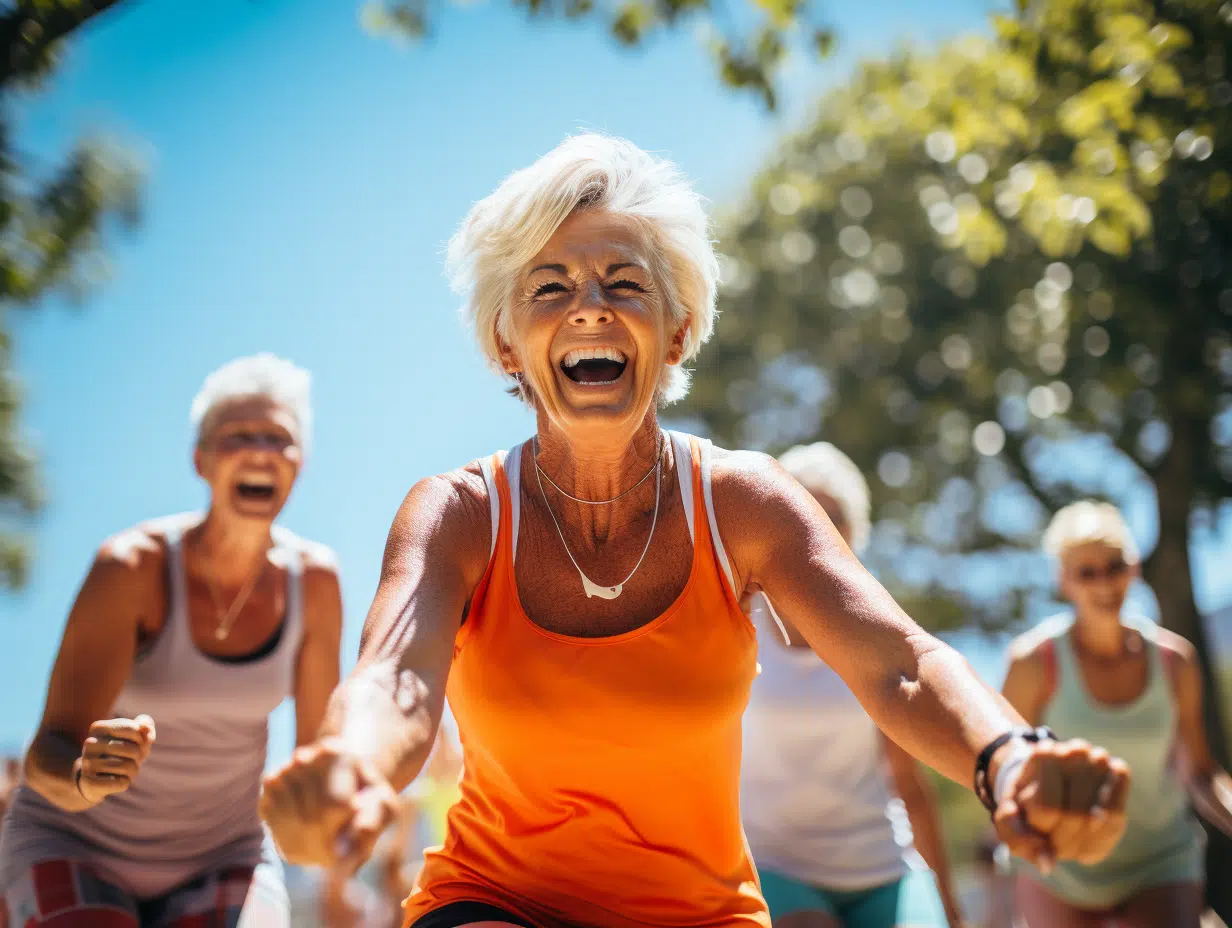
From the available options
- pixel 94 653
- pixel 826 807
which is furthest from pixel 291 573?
pixel 826 807

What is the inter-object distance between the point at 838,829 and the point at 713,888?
1822 mm

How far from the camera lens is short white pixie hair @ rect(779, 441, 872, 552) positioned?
181 inches

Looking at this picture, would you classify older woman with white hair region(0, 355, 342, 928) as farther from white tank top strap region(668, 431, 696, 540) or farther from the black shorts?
white tank top strap region(668, 431, 696, 540)

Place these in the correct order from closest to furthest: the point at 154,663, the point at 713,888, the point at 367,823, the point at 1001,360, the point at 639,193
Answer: the point at 367,823, the point at 713,888, the point at 639,193, the point at 154,663, the point at 1001,360

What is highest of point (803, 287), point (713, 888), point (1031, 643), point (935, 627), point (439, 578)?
point (803, 287)

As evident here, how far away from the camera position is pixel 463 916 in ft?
6.69

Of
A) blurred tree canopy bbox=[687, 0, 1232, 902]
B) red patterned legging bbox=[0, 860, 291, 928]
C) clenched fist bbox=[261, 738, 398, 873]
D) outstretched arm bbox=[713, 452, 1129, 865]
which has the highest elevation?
blurred tree canopy bbox=[687, 0, 1232, 902]

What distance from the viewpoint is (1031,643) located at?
5.29 m

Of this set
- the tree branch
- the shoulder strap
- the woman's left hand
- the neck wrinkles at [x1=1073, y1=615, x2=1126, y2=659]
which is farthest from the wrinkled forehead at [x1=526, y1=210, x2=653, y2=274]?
the neck wrinkles at [x1=1073, y1=615, x2=1126, y2=659]

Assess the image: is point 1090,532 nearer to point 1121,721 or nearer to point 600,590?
point 1121,721

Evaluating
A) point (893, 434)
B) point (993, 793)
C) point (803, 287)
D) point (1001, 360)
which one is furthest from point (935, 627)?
point (993, 793)

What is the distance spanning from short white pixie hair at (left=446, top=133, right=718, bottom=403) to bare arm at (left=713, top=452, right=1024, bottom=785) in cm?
43

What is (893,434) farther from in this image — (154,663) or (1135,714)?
(154,663)

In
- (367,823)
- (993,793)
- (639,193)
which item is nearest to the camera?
(367,823)
